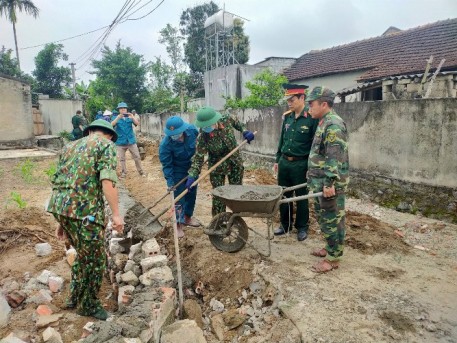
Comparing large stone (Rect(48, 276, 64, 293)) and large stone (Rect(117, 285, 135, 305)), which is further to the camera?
large stone (Rect(48, 276, 64, 293))

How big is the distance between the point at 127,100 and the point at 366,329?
965 inches

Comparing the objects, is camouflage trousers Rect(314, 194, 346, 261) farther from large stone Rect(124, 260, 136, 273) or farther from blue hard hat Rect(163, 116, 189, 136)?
large stone Rect(124, 260, 136, 273)

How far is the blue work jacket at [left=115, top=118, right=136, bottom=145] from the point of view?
27.6 feet

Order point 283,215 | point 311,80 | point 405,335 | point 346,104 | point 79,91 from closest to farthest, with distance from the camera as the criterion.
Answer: point 405,335
point 283,215
point 346,104
point 311,80
point 79,91

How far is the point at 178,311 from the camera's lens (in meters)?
3.27

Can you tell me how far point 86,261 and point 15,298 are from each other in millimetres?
1045

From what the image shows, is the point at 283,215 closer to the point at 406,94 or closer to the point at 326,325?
the point at 326,325

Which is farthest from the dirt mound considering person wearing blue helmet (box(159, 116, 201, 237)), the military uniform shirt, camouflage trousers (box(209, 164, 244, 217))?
person wearing blue helmet (box(159, 116, 201, 237))

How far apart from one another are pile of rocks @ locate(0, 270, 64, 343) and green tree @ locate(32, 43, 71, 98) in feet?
83.0

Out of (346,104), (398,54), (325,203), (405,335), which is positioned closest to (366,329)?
(405,335)

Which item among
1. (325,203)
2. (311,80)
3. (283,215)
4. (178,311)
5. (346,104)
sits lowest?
(178,311)

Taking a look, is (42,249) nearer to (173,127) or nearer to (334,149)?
(173,127)

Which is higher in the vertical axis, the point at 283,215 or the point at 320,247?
the point at 283,215

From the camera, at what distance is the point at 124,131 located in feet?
27.7
